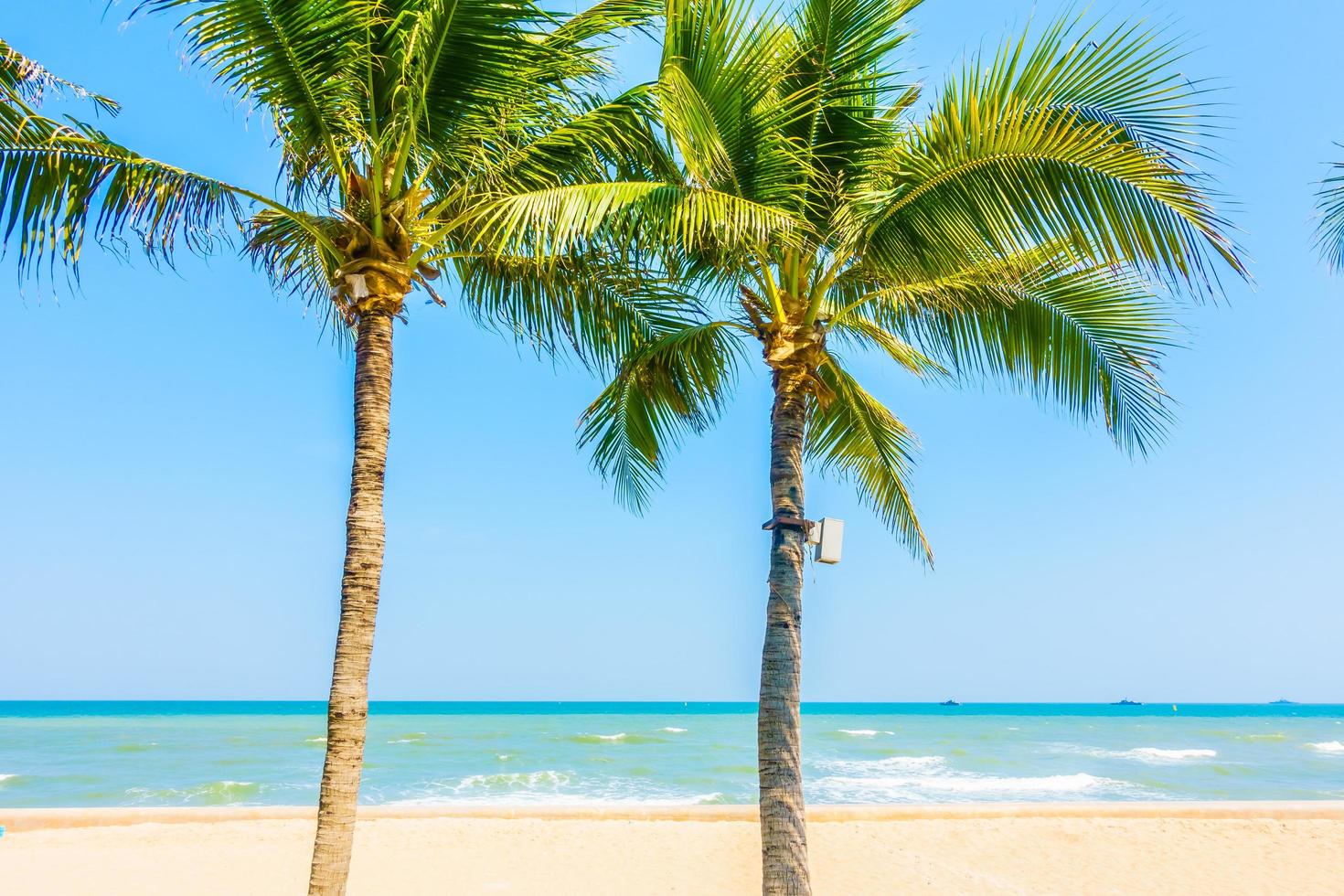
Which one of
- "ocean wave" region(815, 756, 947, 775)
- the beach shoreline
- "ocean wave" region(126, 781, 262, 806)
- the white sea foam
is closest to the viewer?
the beach shoreline

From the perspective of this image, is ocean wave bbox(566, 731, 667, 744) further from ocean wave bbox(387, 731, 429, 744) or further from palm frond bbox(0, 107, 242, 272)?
palm frond bbox(0, 107, 242, 272)

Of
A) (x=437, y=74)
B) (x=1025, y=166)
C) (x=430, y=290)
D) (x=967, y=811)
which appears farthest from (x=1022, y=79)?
(x=967, y=811)

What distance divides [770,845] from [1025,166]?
380 centimetres

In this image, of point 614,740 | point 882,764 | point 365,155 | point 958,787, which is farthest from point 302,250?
point 614,740

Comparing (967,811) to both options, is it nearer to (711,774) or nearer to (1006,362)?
(1006,362)

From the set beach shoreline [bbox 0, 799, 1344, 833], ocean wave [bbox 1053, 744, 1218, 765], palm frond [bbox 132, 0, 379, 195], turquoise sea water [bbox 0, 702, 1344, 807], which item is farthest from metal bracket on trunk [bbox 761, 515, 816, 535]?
ocean wave [bbox 1053, 744, 1218, 765]

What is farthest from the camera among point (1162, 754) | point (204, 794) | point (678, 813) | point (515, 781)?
point (1162, 754)

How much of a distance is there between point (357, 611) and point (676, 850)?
7.29 m

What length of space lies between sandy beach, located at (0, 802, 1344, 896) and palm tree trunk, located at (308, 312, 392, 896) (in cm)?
491

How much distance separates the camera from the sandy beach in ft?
29.1

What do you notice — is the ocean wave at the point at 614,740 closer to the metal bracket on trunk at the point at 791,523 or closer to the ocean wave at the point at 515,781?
the ocean wave at the point at 515,781

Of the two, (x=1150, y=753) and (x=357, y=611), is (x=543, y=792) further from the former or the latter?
(x=1150, y=753)

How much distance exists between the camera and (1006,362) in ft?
19.9

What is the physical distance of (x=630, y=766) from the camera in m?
25.2
